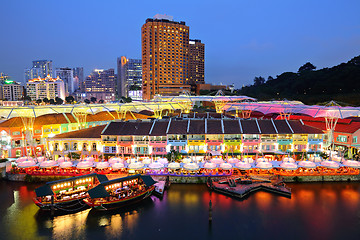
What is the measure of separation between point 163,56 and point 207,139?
433 ft

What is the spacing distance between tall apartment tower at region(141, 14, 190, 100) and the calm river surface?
12966 centimetres

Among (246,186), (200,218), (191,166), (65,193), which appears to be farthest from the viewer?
(191,166)

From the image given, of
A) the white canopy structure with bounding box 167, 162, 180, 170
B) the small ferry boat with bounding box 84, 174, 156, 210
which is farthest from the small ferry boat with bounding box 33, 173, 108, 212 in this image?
the white canopy structure with bounding box 167, 162, 180, 170

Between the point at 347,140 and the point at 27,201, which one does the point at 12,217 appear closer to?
the point at 27,201

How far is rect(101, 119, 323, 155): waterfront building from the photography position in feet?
128

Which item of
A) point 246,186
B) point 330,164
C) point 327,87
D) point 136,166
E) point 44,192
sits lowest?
point 246,186

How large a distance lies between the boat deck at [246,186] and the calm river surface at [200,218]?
32.5 inches

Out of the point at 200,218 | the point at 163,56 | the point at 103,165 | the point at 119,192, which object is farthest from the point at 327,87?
the point at 163,56

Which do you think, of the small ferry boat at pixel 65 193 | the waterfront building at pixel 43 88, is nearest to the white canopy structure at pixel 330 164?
the small ferry boat at pixel 65 193

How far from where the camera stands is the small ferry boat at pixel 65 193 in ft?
90.1

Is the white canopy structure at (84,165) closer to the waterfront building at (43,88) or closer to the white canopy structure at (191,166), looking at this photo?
the white canopy structure at (191,166)

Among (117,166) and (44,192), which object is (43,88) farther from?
(44,192)

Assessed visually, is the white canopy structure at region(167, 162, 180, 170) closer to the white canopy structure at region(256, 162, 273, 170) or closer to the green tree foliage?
the white canopy structure at region(256, 162, 273, 170)

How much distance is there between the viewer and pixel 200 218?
26781mm
